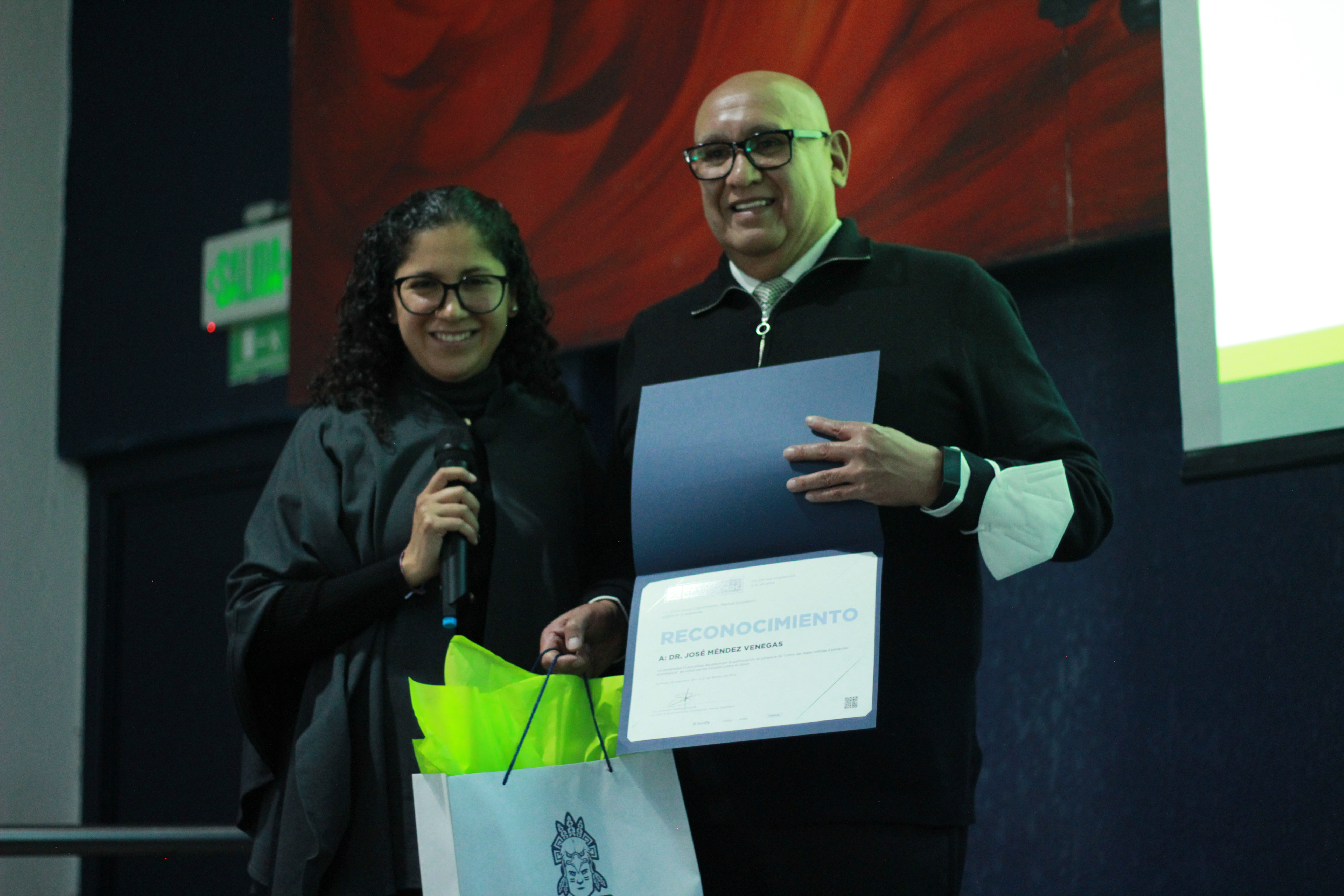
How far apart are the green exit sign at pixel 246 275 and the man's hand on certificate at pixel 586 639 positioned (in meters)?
2.75

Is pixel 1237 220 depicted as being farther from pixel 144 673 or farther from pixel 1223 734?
pixel 144 673

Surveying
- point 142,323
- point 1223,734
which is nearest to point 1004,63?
point 1223,734

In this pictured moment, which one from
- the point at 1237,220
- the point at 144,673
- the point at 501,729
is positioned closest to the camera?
the point at 501,729

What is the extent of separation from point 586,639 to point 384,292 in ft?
1.98

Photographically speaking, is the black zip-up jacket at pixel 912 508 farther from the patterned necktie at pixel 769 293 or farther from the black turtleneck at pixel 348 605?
the black turtleneck at pixel 348 605

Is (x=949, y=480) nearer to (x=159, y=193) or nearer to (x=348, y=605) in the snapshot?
(x=348, y=605)

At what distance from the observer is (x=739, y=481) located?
4.70 ft

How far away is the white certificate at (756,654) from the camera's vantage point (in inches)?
51.7

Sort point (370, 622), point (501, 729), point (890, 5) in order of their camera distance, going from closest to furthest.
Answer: point (501, 729), point (370, 622), point (890, 5)

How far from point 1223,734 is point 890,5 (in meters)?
1.54

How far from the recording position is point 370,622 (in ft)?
5.43

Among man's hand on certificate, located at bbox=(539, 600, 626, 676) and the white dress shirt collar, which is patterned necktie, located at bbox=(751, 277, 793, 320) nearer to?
the white dress shirt collar

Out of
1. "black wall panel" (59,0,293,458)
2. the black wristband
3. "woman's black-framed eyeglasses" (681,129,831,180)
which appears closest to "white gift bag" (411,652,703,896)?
the black wristband

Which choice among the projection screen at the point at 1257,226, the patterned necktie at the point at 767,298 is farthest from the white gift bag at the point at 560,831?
the projection screen at the point at 1257,226
